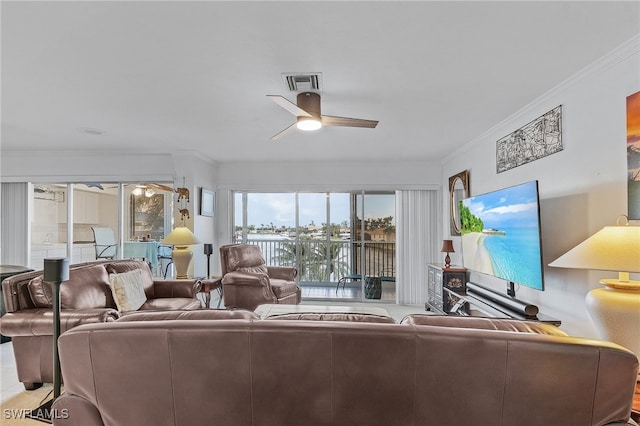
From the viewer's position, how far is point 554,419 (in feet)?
3.54

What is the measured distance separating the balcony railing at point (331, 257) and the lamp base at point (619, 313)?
427cm

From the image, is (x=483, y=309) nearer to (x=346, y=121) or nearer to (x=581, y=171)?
(x=581, y=171)

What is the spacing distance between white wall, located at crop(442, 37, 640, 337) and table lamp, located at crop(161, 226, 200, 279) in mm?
3668

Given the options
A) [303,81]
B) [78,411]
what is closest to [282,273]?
[303,81]

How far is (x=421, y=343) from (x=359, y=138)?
3316 mm

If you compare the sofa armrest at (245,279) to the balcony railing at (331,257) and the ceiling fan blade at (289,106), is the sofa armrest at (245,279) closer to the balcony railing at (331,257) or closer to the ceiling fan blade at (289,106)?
the balcony railing at (331,257)

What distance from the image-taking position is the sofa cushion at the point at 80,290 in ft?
8.70

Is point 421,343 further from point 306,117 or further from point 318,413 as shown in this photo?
point 306,117

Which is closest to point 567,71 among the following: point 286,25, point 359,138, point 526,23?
point 526,23

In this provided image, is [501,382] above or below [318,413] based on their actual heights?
above

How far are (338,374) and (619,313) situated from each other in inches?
56.8

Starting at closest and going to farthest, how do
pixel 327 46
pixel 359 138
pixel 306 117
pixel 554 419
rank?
pixel 554 419
pixel 327 46
pixel 306 117
pixel 359 138

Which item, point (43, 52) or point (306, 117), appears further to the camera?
point (306, 117)

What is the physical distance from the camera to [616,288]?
5.82ft
